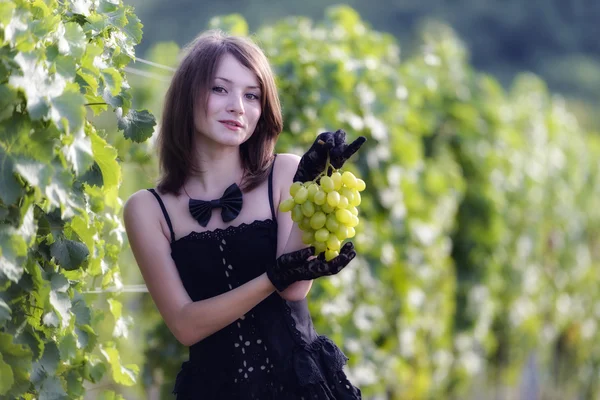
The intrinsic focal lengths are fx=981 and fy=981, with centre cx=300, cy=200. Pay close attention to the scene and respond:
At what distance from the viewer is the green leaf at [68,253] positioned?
2.21m

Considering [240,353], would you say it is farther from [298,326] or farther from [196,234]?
[196,234]

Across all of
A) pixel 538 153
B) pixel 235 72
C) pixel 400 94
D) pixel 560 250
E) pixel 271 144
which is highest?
pixel 235 72

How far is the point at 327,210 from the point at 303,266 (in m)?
0.14

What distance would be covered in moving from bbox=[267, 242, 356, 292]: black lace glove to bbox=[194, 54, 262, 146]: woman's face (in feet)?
1.28

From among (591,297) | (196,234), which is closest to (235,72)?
(196,234)

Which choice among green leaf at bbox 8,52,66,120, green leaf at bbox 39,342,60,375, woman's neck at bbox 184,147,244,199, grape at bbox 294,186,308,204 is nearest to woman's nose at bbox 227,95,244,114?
woman's neck at bbox 184,147,244,199

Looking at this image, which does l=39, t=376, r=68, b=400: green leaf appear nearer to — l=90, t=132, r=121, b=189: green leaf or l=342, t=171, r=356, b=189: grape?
l=90, t=132, r=121, b=189: green leaf

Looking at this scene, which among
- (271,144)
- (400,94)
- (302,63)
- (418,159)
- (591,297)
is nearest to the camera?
(271,144)

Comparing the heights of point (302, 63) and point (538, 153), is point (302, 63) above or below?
above

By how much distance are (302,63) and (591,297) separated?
568 cm

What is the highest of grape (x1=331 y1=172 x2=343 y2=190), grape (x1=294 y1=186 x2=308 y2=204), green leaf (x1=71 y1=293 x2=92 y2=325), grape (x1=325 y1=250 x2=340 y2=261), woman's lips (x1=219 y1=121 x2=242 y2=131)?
grape (x1=331 y1=172 x2=343 y2=190)

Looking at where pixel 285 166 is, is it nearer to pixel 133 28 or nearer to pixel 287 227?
pixel 287 227

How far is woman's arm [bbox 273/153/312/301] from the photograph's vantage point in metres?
2.38

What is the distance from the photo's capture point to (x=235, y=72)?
2.51 metres
